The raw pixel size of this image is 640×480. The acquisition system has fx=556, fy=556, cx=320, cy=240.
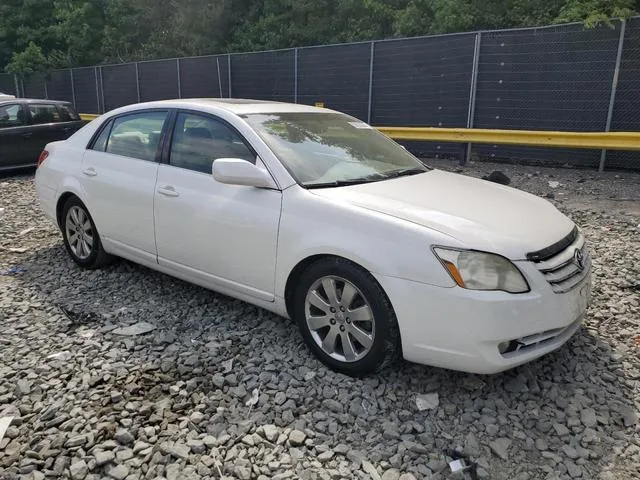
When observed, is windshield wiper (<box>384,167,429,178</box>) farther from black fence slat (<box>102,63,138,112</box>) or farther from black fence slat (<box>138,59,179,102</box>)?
black fence slat (<box>102,63,138,112</box>)

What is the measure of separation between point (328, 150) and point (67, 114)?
30.4 ft

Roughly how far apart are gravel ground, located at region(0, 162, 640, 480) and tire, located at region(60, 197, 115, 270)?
0.61 meters

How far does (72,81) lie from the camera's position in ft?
67.1

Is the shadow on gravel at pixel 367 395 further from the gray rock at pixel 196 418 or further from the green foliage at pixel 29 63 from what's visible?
the green foliage at pixel 29 63

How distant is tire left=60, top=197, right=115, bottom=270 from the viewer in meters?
4.96

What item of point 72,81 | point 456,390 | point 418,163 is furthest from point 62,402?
point 72,81

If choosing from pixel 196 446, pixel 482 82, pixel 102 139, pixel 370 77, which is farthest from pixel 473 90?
pixel 196 446

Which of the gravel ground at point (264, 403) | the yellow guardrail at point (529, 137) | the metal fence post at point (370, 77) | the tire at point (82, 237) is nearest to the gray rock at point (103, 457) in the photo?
the gravel ground at point (264, 403)

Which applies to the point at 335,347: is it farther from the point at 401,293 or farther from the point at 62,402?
the point at 62,402

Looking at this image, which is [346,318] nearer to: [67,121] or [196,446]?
[196,446]

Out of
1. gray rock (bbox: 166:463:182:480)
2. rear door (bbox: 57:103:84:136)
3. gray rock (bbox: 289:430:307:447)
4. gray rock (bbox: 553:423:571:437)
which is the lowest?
gray rock (bbox: 166:463:182:480)

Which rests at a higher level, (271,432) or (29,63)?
(29,63)

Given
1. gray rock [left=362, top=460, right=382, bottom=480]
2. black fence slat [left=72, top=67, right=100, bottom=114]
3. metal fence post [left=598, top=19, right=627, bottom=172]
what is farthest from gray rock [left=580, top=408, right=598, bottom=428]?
black fence slat [left=72, top=67, right=100, bottom=114]

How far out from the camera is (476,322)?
9.20 ft
